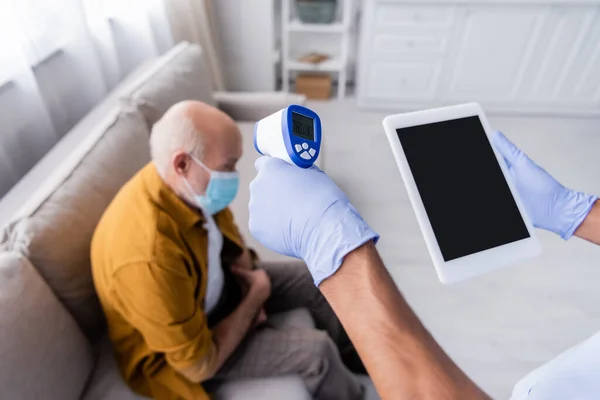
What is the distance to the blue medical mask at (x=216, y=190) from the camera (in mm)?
917

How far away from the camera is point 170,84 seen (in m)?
1.51

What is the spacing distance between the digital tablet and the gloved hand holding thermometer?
134mm

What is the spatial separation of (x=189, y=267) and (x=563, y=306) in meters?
1.60

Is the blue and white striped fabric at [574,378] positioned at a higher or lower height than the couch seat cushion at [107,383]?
higher

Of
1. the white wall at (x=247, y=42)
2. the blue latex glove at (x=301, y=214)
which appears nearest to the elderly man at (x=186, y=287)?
the blue latex glove at (x=301, y=214)

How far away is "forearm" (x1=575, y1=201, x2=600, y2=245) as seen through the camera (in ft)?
2.76

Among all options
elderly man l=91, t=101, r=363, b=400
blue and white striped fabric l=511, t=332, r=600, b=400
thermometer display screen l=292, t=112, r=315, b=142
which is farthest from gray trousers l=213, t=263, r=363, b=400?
thermometer display screen l=292, t=112, r=315, b=142

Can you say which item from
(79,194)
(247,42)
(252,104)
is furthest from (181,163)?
(247,42)

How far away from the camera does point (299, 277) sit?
122cm

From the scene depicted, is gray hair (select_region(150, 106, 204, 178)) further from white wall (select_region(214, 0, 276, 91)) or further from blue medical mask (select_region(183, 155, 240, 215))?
white wall (select_region(214, 0, 276, 91))

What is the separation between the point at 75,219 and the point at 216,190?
338 millimetres

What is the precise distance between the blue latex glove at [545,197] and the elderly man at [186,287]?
0.63 m

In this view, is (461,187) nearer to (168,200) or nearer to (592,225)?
(592,225)

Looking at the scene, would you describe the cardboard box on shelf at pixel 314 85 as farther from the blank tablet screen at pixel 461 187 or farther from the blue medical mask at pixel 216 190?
the blank tablet screen at pixel 461 187
